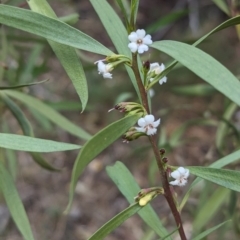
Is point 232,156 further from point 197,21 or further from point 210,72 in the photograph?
point 197,21

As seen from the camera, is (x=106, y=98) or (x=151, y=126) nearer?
(x=151, y=126)

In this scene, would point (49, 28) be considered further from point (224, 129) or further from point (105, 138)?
point (224, 129)

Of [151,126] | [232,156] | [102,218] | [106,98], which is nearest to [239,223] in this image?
[232,156]

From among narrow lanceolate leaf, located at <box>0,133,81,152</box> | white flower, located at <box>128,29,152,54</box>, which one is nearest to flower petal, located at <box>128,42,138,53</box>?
white flower, located at <box>128,29,152,54</box>

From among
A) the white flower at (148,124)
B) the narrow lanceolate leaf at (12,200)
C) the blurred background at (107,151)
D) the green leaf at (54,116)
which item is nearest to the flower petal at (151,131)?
the white flower at (148,124)

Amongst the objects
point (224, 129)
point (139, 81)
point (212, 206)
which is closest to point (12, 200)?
point (139, 81)
